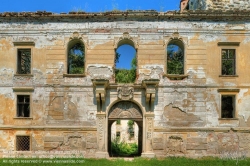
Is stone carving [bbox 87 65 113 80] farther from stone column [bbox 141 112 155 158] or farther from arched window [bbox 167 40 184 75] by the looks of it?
arched window [bbox 167 40 184 75]

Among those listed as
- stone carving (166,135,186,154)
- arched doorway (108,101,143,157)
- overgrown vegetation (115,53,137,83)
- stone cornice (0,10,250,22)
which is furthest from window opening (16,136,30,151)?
overgrown vegetation (115,53,137,83)

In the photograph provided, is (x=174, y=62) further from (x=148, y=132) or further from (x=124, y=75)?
(x=148, y=132)

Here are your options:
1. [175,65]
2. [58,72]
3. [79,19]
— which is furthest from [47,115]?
[175,65]

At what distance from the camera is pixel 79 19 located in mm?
15883

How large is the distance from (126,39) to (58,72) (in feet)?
13.5

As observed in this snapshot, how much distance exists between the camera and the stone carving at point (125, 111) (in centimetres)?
1556

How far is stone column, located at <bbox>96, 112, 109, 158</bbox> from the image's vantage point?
49.6 feet

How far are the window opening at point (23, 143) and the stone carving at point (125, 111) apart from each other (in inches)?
185

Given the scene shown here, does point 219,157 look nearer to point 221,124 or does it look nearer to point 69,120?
point 221,124

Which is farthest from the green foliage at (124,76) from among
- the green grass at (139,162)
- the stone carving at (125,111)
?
the green grass at (139,162)

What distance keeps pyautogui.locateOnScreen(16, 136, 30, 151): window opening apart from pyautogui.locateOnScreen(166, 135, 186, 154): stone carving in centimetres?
751

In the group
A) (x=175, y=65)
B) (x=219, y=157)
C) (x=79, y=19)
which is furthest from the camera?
(x=175, y=65)

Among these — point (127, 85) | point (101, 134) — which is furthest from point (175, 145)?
point (127, 85)

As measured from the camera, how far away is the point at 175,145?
15.2 metres
